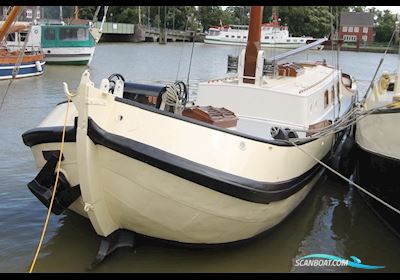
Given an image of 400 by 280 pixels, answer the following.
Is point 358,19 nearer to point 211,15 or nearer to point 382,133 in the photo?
point 211,15

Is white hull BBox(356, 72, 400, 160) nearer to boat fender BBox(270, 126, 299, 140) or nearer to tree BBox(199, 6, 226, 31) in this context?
boat fender BBox(270, 126, 299, 140)

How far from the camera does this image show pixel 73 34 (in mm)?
30812

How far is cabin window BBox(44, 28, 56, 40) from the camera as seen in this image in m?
30.4

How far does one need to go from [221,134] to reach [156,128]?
0.77m

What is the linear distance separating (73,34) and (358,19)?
4379 cm

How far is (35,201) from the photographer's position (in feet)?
24.9

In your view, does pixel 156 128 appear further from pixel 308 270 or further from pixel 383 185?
pixel 383 185

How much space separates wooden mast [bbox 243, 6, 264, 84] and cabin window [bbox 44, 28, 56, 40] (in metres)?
25.1

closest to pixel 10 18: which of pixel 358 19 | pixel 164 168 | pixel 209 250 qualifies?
pixel 164 168

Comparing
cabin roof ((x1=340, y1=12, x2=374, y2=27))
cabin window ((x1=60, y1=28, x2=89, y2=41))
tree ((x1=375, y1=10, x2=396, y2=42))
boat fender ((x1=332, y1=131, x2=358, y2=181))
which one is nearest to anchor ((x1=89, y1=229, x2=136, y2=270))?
boat fender ((x1=332, y1=131, x2=358, y2=181))

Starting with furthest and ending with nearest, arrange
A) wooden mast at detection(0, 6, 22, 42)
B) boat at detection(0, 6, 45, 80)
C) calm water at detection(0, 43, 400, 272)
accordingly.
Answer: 1. boat at detection(0, 6, 45, 80)
2. calm water at detection(0, 43, 400, 272)
3. wooden mast at detection(0, 6, 22, 42)

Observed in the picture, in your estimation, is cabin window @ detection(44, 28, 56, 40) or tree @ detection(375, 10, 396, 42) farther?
tree @ detection(375, 10, 396, 42)

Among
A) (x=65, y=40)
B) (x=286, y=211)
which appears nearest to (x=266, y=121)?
(x=286, y=211)

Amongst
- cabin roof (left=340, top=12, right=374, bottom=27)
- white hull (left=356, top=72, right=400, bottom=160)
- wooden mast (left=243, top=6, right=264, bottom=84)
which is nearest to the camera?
white hull (left=356, top=72, right=400, bottom=160)
